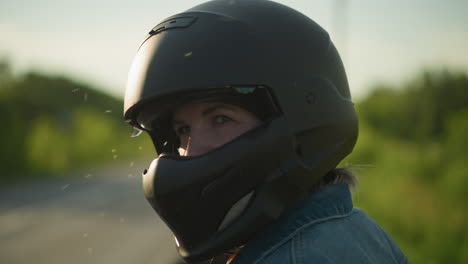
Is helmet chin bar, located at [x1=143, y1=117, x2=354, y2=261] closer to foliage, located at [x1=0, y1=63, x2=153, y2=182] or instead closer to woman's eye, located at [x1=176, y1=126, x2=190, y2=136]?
woman's eye, located at [x1=176, y1=126, x2=190, y2=136]

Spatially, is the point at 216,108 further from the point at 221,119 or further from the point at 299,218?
the point at 299,218

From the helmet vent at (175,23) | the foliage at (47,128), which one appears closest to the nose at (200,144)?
the helmet vent at (175,23)

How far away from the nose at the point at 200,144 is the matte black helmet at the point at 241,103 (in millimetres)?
52

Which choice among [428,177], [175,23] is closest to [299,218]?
[175,23]

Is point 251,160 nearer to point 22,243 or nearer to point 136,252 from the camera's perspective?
point 136,252

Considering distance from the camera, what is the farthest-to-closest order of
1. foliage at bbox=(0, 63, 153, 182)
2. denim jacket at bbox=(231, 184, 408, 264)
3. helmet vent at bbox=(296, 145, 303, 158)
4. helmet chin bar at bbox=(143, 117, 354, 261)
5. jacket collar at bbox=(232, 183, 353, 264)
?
foliage at bbox=(0, 63, 153, 182), helmet vent at bbox=(296, 145, 303, 158), helmet chin bar at bbox=(143, 117, 354, 261), jacket collar at bbox=(232, 183, 353, 264), denim jacket at bbox=(231, 184, 408, 264)

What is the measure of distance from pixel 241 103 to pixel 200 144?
187 millimetres

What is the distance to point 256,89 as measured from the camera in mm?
1439

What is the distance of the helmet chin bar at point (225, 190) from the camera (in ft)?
4.33

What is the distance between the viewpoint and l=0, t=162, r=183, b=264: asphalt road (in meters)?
Answer: 6.29

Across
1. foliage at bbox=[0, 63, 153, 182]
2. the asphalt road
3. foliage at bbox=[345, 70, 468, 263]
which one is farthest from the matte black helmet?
foliage at bbox=[0, 63, 153, 182]

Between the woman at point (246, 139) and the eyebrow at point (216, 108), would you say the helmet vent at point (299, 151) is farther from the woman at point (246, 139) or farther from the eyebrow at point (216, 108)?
the eyebrow at point (216, 108)

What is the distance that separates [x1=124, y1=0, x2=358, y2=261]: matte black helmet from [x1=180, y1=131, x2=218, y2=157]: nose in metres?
0.05

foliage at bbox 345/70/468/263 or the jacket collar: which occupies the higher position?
the jacket collar
